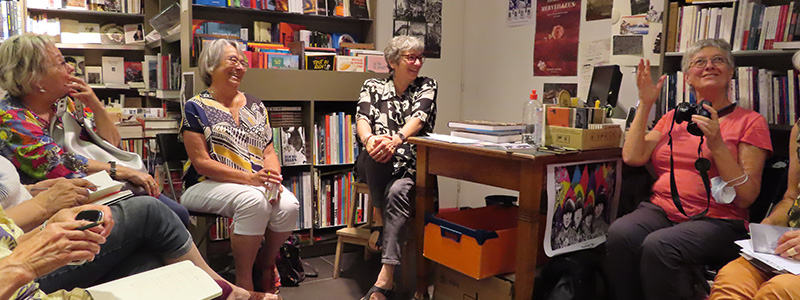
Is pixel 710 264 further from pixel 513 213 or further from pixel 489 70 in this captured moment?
pixel 489 70

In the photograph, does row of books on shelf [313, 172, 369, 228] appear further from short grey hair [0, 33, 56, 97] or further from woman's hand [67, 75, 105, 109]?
short grey hair [0, 33, 56, 97]

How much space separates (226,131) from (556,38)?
1974 mm

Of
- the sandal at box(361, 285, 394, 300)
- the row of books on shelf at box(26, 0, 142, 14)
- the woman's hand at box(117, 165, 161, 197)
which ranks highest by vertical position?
the row of books on shelf at box(26, 0, 142, 14)

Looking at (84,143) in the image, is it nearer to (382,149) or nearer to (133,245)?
(133,245)

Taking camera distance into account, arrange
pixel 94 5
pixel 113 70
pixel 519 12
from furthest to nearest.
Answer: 1. pixel 113 70
2. pixel 94 5
3. pixel 519 12

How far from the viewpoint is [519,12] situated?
3.54m

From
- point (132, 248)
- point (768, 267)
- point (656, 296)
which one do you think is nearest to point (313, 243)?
point (132, 248)

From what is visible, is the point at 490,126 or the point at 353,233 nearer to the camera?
the point at 490,126

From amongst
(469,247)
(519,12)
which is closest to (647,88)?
(469,247)

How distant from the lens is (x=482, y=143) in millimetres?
2316

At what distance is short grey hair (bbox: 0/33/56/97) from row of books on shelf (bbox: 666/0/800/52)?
2.57 metres

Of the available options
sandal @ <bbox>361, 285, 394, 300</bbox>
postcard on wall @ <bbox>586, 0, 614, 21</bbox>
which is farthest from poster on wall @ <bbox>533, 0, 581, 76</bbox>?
sandal @ <bbox>361, 285, 394, 300</bbox>

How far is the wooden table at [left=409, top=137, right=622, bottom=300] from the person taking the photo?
6.84 feet

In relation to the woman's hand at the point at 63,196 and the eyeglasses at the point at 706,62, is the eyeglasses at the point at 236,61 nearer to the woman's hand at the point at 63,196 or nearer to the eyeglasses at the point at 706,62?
the woman's hand at the point at 63,196
